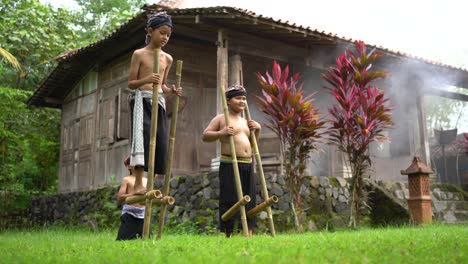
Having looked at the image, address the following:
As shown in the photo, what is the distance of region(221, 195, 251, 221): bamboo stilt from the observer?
15.3 feet

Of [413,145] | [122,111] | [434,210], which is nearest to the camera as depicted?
[434,210]

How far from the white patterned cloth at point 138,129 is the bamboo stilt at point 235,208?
0.96m

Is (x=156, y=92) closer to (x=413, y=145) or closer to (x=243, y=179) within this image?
(x=243, y=179)

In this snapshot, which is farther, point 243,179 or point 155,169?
point 243,179

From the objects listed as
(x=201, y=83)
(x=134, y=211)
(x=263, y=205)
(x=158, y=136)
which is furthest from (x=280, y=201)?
(x=201, y=83)

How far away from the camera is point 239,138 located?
5367mm

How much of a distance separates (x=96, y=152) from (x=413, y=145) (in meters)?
7.73

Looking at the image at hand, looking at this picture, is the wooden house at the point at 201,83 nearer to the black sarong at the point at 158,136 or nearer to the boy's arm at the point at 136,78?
the boy's arm at the point at 136,78

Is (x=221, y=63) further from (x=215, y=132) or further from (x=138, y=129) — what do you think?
(x=138, y=129)

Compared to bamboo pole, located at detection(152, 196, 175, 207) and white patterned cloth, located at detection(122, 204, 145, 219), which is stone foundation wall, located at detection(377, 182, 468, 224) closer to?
white patterned cloth, located at detection(122, 204, 145, 219)

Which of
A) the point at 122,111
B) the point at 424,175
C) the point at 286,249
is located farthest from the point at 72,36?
the point at 286,249

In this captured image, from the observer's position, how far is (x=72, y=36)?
1543cm

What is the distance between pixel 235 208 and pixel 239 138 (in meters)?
0.87

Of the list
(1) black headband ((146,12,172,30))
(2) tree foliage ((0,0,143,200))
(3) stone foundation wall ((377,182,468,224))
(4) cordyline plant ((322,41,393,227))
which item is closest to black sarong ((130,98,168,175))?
(1) black headband ((146,12,172,30))
